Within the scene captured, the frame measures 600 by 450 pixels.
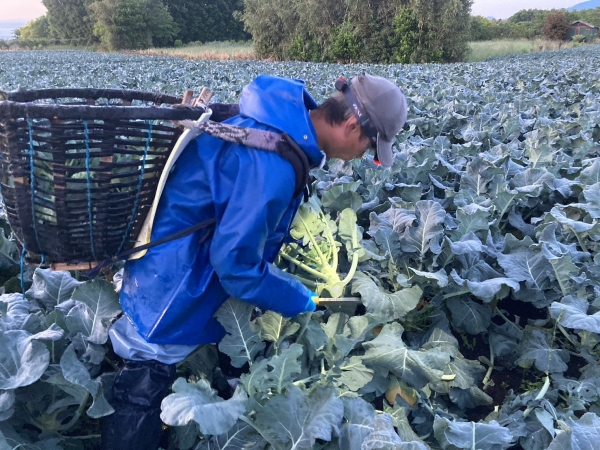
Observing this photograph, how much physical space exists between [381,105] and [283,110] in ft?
1.15

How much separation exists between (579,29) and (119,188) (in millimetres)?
71344

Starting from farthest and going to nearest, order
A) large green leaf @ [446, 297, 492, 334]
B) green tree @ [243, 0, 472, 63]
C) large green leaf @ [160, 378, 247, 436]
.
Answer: green tree @ [243, 0, 472, 63]
large green leaf @ [446, 297, 492, 334]
large green leaf @ [160, 378, 247, 436]

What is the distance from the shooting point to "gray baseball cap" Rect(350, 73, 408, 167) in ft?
5.53

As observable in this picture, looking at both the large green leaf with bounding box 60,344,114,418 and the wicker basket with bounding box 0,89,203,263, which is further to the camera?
the large green leaf with bounding box 60,344,114,418

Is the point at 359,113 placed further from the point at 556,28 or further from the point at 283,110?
the point at 556,28

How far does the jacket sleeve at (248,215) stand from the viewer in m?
1.52

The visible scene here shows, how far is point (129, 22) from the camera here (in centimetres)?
5012

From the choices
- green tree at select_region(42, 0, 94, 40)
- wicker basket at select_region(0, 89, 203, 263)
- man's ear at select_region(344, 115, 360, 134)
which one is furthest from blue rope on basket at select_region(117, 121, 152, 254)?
green tree at select_region(42, 0, 94, 40)

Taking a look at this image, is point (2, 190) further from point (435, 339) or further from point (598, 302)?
point (598, 302)

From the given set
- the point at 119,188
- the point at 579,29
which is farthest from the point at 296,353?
the point at 579,29

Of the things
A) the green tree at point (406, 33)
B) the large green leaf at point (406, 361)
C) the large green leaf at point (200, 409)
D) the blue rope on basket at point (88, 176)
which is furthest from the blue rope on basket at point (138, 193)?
the green tree at point (406, 33)

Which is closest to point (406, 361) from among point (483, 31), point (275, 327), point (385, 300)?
point (385, 300)

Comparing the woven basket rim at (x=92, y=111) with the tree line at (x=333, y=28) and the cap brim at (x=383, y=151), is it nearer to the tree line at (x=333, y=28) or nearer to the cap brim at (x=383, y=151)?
the cap brim at (x=383, y=151)

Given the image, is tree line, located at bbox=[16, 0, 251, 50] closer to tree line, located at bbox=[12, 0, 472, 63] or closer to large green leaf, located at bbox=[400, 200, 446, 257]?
tree line, located at bbox=[12, 0, 472, 63]
